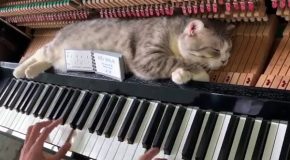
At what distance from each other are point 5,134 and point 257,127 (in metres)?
1.46

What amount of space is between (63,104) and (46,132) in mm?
302

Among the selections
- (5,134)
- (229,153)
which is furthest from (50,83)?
(229,153)

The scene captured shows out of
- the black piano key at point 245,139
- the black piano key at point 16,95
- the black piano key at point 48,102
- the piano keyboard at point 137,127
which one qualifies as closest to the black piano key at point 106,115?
the piano keyboard at point 137,127

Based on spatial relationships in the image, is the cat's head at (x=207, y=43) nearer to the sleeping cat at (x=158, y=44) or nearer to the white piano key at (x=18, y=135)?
the sleeping cat at (x=158, y=44)

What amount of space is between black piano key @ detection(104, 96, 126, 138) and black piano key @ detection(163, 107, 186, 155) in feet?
0.99

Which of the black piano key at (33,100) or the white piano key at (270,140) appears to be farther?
the black piano key at (33,100)

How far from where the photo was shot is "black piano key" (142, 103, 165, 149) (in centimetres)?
160

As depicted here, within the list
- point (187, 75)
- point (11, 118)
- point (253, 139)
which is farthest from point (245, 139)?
point (11, 118)

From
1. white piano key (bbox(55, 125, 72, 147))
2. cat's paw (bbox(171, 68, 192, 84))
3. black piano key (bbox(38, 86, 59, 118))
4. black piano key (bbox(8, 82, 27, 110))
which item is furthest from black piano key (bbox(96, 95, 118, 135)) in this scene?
black piano key (bbox(8, 82, 27, 110))

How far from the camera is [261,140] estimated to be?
137cm

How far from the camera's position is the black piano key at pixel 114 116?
1.76 m

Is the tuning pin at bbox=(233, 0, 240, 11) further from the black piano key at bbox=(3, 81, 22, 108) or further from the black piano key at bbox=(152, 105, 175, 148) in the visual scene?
the black piano key at bbox=(3, 81, 22, 108)

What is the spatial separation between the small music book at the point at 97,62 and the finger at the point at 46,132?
11.3 inches

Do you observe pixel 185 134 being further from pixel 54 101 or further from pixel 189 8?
pixel 54 101
